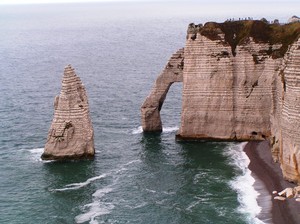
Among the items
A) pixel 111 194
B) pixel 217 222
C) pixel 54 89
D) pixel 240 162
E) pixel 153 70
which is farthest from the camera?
pixel 153 70

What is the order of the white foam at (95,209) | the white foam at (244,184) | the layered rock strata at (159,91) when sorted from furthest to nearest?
1. the layered rock strata at (159,91)
2. the white foam at (244,184)
3. the white foam at (95,209)

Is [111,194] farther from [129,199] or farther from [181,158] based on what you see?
[181,158]

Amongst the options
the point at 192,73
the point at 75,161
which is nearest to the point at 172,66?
the point at 192,73

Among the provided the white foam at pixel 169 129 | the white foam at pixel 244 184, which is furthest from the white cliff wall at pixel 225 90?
the white foam at pixel 169 129

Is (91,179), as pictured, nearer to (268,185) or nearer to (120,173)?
(120,173)

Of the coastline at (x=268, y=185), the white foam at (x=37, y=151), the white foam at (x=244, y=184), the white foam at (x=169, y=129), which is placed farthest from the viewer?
the white foam at (x=169, y=129)

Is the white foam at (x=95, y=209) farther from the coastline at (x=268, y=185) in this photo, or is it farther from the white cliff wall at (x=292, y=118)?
the white cliff wall at (x=292, y=118)
